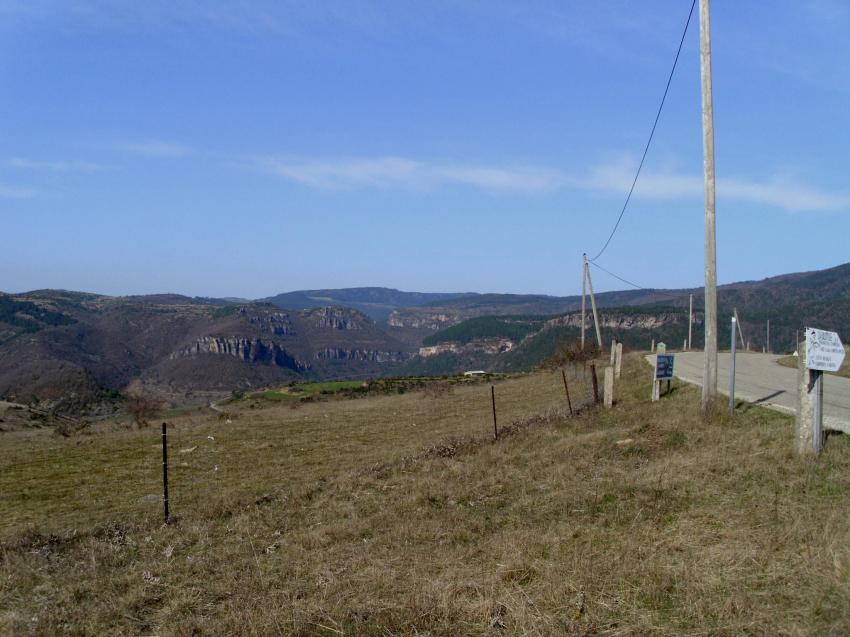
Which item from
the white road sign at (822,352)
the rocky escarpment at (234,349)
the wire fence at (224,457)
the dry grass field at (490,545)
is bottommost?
the rocky escarpment at (234,349)

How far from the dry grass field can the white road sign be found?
3.75ft

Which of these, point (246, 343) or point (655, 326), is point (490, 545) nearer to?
point (655, 326)

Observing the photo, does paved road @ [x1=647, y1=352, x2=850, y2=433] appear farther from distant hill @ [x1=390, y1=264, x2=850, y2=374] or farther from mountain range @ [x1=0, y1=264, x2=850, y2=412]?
mountain range @ [x1=0, y1=264, x2=850, y2=412]

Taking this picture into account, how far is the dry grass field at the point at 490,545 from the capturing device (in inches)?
Answer: 205

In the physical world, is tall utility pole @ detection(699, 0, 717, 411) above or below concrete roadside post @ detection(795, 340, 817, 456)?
above

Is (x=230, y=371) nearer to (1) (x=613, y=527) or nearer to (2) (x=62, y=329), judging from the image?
(2) (x=62, y=329)

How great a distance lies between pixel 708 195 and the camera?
13.2 m

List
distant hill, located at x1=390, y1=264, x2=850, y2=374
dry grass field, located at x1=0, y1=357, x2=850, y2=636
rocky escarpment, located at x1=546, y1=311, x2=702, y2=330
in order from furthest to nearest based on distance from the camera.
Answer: rocky escarpment, located at x1=546, y1=311, x2=702, y2=330 → distant hill, located at x1=390, y1=264, x2=850, y2=374 → dry grass field, located at x1=0, y1=357, x2=850, y2=636

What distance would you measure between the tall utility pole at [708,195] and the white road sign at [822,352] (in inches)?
172

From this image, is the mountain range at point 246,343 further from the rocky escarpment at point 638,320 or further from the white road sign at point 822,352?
the white road sign at point 822,352

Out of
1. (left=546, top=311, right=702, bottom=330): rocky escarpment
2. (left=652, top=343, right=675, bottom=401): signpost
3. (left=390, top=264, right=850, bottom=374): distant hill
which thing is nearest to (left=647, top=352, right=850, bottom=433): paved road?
(left=652, top=343, right=675, bottom=401): signpost

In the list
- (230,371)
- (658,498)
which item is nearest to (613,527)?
(658,498)

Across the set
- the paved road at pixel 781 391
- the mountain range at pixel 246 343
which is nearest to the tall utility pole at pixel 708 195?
the paved road at pixel 781 391

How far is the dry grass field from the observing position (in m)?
5.21
